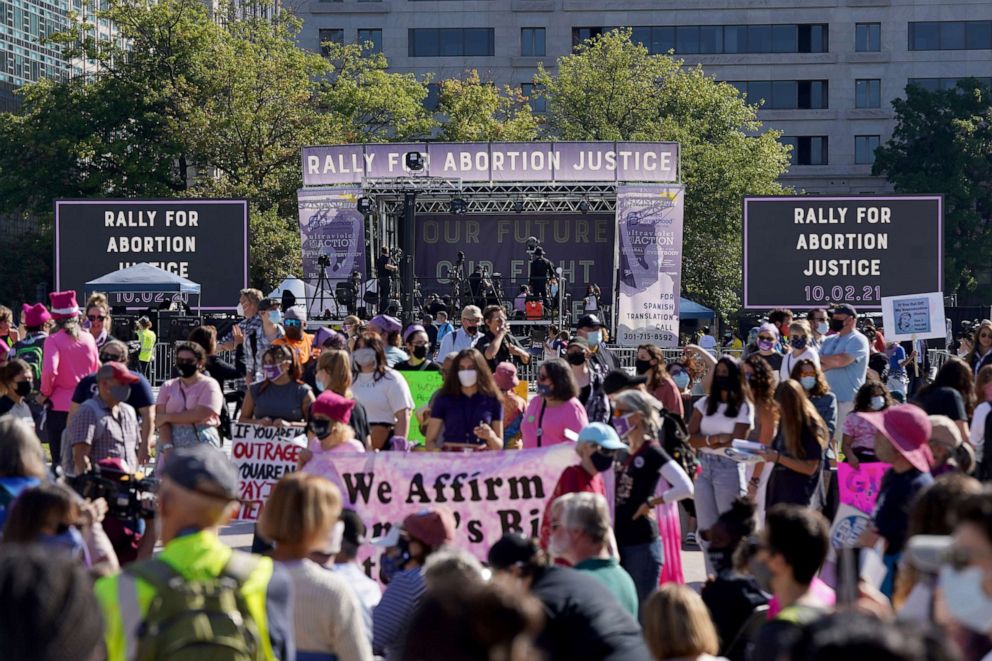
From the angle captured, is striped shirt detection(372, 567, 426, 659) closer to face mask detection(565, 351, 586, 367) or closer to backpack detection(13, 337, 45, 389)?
face mask detection(565, 351, 586, 367)

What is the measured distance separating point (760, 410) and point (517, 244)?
23726 mm

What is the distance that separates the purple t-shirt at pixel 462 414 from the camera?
10008 mm

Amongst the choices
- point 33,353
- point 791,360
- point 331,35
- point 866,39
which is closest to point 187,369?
point 33,353

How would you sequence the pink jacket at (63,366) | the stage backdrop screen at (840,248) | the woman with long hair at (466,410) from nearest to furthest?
1. the woman with long hair at (466,410)
2. the pink jacket at (63,366)
3. the stage backdrop screen at (840,248)

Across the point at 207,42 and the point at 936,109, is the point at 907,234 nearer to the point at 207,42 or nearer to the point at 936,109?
the point at 207,42

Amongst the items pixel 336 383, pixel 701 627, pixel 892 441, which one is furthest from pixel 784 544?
pixel 336 383

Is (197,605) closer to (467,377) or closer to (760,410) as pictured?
(467,377)

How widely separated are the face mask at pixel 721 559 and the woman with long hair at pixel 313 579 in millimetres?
2188

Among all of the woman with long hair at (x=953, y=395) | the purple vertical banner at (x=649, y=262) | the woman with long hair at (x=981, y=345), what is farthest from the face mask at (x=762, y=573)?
the purple vertical banner at (x=649, y=262)

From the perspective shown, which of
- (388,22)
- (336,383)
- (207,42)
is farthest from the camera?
(388,22)

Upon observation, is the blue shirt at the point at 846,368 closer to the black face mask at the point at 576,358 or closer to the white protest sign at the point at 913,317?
the black face mask at the point at 576,358

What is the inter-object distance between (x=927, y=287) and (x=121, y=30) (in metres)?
30.9

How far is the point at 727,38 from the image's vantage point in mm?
74375

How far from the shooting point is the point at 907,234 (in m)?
29.5
